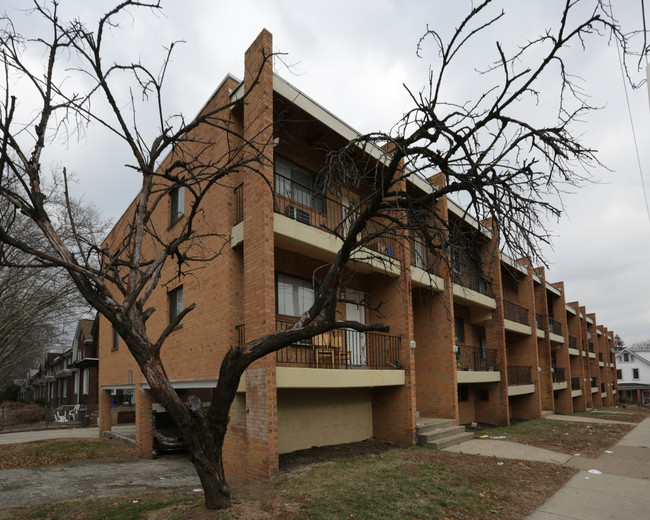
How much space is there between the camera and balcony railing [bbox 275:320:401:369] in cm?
1047

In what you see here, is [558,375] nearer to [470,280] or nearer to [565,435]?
[565,435]

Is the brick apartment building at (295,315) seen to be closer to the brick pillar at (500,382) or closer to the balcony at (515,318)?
the brick pillar at (500,382)

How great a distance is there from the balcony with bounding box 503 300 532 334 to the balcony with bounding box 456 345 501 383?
5.60 ft

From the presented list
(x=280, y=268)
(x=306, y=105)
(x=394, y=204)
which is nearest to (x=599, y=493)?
(x=394, y=204)

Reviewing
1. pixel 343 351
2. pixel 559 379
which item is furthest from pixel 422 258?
pixel 559 379

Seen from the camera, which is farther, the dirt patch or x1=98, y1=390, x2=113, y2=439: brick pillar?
x1=98, y1=390, x2=113, y2=439: brick pillar

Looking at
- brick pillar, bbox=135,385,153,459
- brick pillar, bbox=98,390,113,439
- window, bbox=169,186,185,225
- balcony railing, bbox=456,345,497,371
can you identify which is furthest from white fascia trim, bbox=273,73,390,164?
brick pillar, bbox=98,390,113,439

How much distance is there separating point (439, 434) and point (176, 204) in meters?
9.93

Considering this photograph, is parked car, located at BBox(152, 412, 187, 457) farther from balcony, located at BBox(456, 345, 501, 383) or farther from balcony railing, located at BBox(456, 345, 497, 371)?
balcony railing, located at BBox(456, 345, 497, 371)

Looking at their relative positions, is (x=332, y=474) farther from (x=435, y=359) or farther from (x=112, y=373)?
(x=112, y=373)

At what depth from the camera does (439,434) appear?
39.3 ft

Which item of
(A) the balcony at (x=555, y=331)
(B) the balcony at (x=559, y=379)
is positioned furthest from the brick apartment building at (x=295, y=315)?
(B) the balcony at (x=559, y=379)

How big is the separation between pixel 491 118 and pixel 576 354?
31.6 m

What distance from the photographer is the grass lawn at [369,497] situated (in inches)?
236
